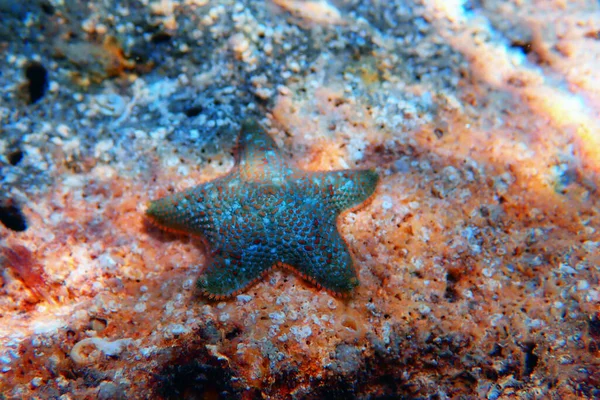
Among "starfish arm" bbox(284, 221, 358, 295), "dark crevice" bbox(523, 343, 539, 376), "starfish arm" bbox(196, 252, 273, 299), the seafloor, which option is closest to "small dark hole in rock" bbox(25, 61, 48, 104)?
the seafloor

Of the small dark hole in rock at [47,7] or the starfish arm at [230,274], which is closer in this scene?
the starfish arm at [230,274]

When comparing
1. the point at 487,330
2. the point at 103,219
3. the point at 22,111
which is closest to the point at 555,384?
the point at 487,330

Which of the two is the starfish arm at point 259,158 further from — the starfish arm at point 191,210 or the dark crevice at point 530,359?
the dark crevice at point 530,359

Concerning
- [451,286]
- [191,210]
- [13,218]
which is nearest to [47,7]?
[13,218]

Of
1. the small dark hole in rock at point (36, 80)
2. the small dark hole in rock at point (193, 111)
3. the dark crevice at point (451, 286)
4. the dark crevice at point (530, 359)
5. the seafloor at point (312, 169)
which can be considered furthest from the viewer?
the small dark hole in rock at point (193, 111)

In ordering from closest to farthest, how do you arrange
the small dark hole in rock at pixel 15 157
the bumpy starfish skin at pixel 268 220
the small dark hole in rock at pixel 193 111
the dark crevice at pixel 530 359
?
the dark crevice at pixel 530 359, the bumpy starfish skin at pixel 268 220, the small dark hole in rock at pixel 15 157, the small dark hole in rock at pixel 193 111

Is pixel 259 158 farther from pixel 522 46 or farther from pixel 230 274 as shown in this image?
pixel 522 46

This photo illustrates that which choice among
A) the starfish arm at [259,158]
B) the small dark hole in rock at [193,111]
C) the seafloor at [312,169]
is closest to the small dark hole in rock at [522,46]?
the seafloor at [312,169]

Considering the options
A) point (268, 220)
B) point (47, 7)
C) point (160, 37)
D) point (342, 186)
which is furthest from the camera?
point (160, 37)
